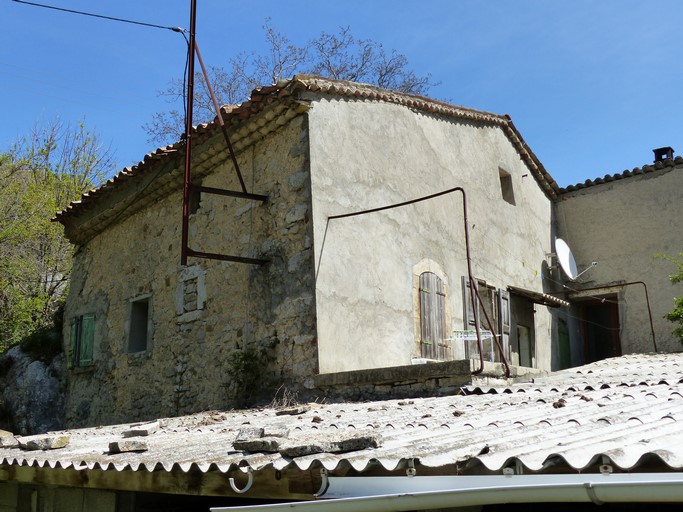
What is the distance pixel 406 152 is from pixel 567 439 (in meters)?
7.77

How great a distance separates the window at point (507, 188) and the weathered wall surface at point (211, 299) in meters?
5.57

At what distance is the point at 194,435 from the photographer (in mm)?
5355

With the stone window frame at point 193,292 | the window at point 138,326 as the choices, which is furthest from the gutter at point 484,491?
the window at point 138,326

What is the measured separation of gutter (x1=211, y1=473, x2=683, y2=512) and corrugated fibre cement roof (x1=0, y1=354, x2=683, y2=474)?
0.12 metres

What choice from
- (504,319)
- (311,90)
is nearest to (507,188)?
(504,319)

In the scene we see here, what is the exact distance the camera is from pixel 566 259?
13.5m

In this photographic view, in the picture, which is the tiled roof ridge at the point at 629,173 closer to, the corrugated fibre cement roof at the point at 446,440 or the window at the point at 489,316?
the window at the point at 489,316

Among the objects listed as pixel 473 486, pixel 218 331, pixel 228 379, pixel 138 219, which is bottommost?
pixel 473 486

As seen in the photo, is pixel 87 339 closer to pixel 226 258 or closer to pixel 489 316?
pixel 226 258

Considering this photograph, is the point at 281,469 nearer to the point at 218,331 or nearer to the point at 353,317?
the point at 353,317

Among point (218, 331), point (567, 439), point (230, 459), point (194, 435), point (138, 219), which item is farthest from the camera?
point (138, 219)

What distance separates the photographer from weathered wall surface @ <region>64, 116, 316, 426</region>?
8.55 metres

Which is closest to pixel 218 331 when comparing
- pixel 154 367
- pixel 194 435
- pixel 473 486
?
pixel 154 367

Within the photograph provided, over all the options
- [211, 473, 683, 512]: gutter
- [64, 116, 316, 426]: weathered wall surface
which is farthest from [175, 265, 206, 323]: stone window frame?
[211, 473, 683, 512]: gutter
